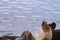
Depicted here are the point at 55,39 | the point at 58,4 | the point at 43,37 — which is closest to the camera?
the point at 43,37

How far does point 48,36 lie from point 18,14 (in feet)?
11.5

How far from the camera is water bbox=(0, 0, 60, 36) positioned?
4121 mm

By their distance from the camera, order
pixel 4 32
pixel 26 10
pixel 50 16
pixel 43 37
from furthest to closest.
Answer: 1. pixel 26 10
2. pixel 50 16
3. pixel 4 32
4. pixel 43 37

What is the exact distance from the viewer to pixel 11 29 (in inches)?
160

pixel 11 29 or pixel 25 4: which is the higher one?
pixel 25 4

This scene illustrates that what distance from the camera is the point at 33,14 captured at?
5000mm

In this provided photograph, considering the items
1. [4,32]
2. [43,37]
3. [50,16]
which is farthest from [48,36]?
[50,16]

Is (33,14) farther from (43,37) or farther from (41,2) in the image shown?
(43,37)

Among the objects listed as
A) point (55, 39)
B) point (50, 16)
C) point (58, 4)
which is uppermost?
point (58, 4)

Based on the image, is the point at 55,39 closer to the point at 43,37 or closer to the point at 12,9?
the point at 43,37

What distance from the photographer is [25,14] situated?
16.3ft

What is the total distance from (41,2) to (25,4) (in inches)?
21.5

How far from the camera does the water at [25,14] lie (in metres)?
4.12

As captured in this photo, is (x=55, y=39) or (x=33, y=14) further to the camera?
(x=33, y=14)
